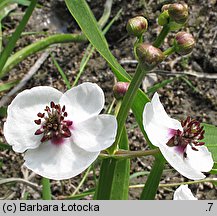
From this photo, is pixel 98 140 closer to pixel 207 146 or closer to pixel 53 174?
pixel 53 174

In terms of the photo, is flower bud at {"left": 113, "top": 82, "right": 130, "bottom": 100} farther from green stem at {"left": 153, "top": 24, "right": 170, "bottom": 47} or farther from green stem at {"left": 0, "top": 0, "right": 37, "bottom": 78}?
green stem at {"left": 0, "top": 0, "right": 37, "bottom": 78}

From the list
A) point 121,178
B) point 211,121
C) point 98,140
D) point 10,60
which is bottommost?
point 211,121

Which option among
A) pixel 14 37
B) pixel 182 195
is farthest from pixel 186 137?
pixel 14 37

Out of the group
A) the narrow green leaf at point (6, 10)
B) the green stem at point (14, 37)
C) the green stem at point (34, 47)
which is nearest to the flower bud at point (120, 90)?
the green stem at point (14, 37)

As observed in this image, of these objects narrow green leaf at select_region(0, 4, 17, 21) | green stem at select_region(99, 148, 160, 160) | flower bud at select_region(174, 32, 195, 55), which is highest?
flower bud at select_region(174, 32, 195, 55)

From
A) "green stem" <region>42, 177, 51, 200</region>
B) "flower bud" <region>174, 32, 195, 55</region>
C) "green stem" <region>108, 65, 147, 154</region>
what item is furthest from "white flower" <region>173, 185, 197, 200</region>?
"green stem" <region>42, 177, 51, 200</region>

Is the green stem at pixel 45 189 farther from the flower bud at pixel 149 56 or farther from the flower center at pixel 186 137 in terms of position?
the flower bud at pixel 149 56

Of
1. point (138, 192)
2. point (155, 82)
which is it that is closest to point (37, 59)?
point (155, 82)
